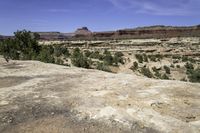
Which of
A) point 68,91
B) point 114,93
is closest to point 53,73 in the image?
point 68,91

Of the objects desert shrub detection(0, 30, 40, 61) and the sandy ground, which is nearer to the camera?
the sandy ground

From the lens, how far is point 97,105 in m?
8.68

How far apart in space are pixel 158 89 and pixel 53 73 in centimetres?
538

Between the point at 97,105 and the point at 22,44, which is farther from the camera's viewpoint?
the point at 22,44

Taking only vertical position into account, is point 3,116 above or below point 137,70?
above

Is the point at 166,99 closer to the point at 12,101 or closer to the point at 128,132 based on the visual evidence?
the point at 128,132

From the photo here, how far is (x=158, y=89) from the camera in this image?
1039 centimetres

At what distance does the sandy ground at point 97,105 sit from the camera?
7359mm

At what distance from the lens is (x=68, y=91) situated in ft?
34.1

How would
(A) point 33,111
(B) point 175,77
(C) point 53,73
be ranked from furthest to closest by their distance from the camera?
(B) point 175,77, (C) point 53,73, (A) point 33,111

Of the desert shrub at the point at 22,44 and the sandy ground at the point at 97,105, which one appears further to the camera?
the desert shrub at the point at 22,44

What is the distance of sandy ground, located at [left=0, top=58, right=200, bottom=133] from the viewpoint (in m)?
7.36

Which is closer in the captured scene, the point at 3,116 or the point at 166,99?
the point at 3,116

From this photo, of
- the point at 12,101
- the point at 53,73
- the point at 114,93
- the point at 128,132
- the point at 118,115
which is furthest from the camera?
the point at 53,73
